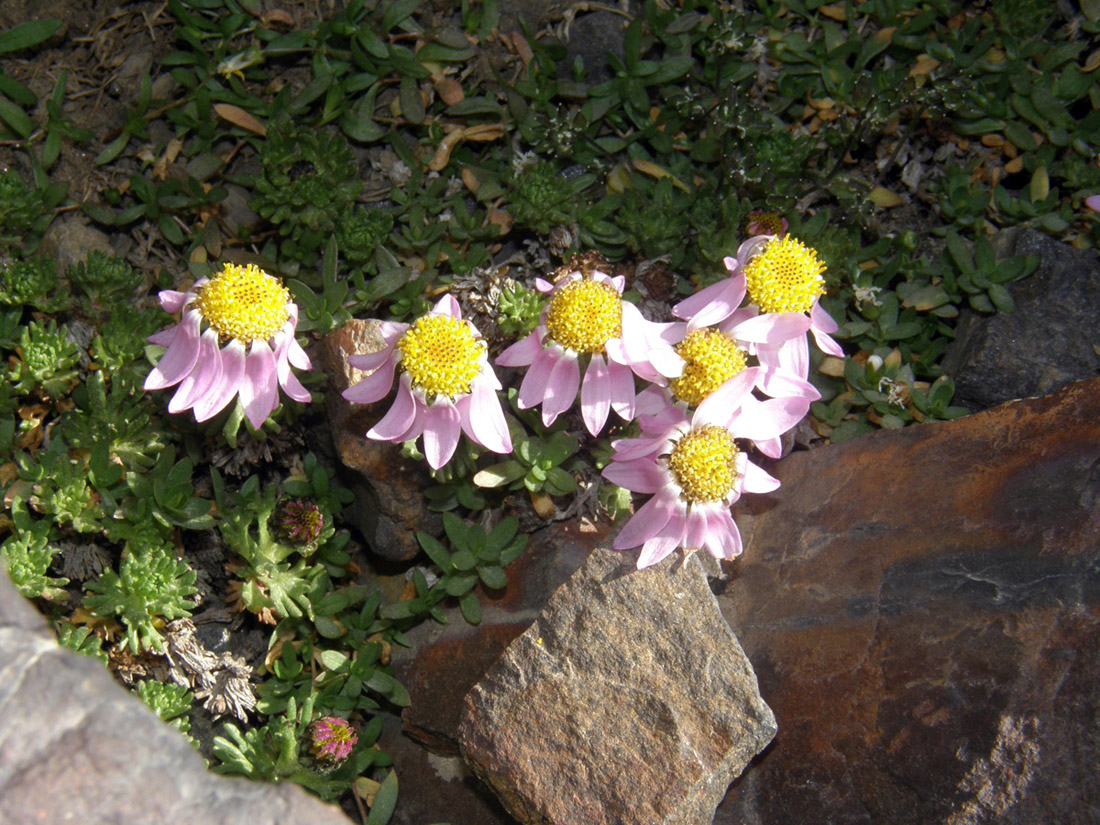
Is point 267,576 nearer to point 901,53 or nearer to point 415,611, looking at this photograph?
point 415,611

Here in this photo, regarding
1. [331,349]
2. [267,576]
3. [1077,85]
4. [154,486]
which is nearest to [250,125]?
[331,349]

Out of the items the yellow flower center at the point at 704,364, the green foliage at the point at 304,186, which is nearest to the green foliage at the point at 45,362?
the green foliage at the point at 304,186

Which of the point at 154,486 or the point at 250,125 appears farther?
the point at 250,125

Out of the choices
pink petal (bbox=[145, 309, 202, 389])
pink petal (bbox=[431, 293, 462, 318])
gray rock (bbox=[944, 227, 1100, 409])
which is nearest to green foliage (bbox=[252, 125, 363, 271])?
pink petal (bbox=[145, 309, 202, 389])

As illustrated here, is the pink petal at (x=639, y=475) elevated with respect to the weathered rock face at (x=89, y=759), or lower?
lower

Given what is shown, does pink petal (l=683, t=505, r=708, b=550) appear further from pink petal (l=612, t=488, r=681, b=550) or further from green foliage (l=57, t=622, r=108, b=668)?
green foliage (l=57, t=622, r=108, b=668)

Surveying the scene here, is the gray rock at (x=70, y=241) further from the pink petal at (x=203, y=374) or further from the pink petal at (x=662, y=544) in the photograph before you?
the pink petal at (x=662, y=544)
